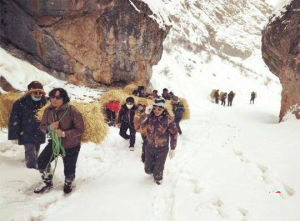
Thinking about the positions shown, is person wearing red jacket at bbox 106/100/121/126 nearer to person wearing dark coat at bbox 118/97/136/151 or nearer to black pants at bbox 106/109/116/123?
A: black pants at bbox 106/109/116/123

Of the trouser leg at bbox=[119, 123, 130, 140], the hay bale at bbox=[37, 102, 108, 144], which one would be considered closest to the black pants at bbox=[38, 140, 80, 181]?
the hay bale at bbox=[37, 102, 108, 144]

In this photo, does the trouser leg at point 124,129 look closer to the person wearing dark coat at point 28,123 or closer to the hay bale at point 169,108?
the hay bale at point 169,108

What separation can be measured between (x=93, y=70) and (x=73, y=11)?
284cm

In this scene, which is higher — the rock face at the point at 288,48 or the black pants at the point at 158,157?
the rock face at the point at 288,48

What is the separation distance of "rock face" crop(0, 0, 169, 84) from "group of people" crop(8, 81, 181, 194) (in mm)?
7518

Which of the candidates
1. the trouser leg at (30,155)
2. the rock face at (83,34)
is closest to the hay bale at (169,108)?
the trouser leg at (30,155)

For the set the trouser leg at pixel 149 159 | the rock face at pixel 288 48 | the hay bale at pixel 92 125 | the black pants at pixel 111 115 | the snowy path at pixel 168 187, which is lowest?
the snowy path at pixel 168 187

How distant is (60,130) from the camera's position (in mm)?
3941

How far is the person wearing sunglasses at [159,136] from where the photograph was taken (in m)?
4.80

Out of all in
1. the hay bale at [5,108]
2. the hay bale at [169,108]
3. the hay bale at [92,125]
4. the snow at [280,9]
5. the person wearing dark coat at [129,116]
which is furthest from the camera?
the snow at [280,9]

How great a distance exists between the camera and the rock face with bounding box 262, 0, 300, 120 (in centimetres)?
1144

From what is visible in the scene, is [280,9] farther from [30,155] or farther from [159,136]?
[30,155]

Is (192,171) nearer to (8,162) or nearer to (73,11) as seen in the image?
(8,162)

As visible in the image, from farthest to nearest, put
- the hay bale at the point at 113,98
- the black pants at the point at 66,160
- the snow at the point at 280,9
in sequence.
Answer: the snow at the point at 280,9
the hay bale at the point at 113,98
the black pants at the point at 66,160
